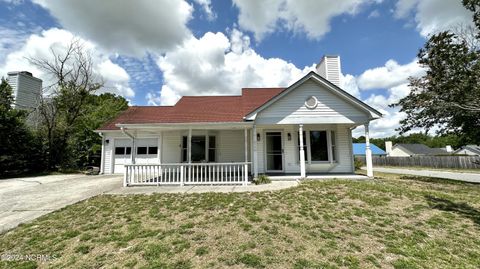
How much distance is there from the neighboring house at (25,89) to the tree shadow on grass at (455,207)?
996 inches

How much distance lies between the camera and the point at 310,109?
36.3 ft

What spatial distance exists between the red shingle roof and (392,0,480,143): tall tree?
8464mm

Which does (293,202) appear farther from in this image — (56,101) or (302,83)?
(56,101)

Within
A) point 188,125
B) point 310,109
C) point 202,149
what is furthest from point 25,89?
point 310,109

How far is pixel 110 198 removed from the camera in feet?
25.6

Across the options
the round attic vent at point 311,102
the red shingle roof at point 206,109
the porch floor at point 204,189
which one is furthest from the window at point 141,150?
the round attic vent at point 311,102

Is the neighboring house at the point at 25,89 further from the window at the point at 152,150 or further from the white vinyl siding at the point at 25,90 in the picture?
the window at the point at 152,150

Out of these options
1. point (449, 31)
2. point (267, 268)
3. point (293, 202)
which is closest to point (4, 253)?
point (267, 268)

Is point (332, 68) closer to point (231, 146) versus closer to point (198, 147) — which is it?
point (231, 146)

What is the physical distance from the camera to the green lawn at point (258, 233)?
152 inches

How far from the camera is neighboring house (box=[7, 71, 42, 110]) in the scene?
1848cm

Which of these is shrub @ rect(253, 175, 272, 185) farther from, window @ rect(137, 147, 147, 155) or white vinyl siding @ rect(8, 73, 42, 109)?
white vinyl siding @ rect(8, 73, 42, 109)

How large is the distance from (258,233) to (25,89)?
24.8 metres

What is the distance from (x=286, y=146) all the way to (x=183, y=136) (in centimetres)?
600
